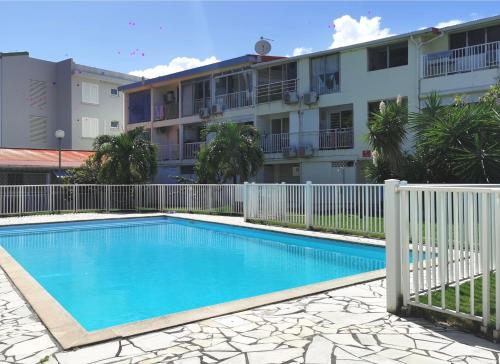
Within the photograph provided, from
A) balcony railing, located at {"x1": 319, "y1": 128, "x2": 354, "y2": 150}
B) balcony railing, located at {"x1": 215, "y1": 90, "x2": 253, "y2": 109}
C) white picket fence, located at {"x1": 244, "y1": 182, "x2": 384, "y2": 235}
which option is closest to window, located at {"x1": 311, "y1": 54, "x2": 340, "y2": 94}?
balcony railing, located at {"x1": 319, "y1": 128, "x2": 354, "y2": 150}

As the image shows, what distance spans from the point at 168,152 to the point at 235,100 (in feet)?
23.4

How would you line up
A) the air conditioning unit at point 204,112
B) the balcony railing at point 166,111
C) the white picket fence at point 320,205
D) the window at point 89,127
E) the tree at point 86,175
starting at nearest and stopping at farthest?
1. the white picket fence at point 320,205
2. the tree at point 86,175
3. the air conditioning unit at point 204,112
4. the balcony railing at point 166,111
5. the window at point 89,127

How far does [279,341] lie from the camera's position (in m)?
4.60

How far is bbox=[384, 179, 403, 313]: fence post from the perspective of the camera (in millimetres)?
5305

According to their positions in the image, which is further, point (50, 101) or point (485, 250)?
point (50, 101)

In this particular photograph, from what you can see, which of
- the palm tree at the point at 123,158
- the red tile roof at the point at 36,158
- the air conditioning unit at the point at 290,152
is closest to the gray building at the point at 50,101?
the red tile roof at the point at 36,158

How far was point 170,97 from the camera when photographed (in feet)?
113

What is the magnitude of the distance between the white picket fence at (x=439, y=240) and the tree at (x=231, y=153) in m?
15.8

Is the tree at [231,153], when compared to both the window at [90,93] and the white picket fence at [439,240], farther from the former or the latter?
the window at [90,93]

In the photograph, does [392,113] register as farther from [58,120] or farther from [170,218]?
[58,120]

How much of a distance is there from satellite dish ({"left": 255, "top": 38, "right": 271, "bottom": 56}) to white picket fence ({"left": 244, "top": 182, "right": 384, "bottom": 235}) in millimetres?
13565

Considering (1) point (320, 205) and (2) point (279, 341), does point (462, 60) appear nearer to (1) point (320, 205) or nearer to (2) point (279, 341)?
(1) point (320, 205)

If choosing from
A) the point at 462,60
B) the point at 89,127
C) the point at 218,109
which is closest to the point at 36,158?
the point at 218,109

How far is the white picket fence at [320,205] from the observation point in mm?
12156
